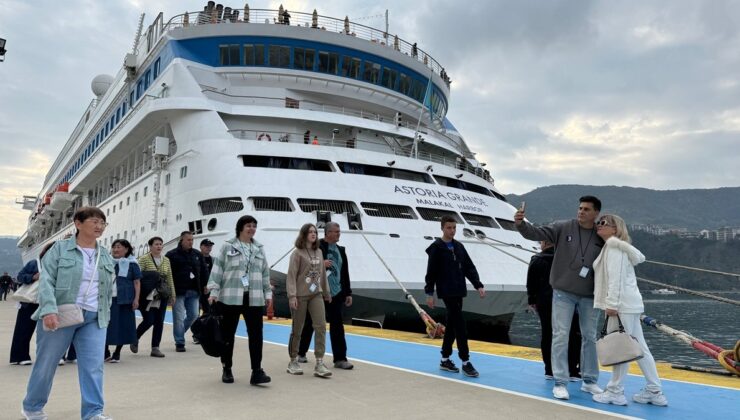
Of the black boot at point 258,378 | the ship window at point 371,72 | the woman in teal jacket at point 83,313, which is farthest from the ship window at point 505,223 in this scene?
the woman in teal jacket at point 83,313

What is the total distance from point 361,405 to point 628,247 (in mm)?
2610

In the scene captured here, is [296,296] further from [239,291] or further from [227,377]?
[227,377]

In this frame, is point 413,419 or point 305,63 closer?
point 413,419

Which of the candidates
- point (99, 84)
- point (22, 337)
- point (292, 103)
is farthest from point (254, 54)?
point (99, 84)

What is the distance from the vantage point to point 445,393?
4797 mm

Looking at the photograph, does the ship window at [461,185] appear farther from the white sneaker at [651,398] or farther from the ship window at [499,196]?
the white sneaker at [651,398]

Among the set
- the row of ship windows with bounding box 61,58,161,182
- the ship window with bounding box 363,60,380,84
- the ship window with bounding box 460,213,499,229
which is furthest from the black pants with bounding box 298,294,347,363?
the row of ship windows with bounding box 61,58,161,182

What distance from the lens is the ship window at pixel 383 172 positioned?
14.7 meters

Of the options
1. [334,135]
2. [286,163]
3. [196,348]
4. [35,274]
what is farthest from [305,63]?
[35,274]

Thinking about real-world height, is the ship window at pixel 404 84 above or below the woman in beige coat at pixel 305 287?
above

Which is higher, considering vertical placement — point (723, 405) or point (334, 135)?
point (334, 135)

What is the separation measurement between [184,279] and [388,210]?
692 cm

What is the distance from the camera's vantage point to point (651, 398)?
454cm

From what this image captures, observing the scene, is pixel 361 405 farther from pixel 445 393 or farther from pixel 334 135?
pixel 334 135
